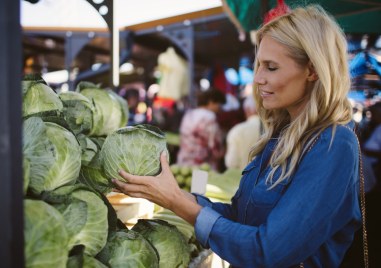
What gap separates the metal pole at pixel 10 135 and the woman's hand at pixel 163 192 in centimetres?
76

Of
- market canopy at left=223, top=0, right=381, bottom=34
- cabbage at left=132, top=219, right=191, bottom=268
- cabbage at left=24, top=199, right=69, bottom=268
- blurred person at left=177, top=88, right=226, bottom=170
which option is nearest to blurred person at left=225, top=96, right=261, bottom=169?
blurred person at left=177, top=88, right=226, bottom=170

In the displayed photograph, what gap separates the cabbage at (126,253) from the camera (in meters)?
1.61

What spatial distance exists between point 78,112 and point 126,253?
775 mm

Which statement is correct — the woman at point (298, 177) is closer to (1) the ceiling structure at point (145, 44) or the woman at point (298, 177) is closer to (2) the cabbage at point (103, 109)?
(2) the cabbage at point (103, 109)

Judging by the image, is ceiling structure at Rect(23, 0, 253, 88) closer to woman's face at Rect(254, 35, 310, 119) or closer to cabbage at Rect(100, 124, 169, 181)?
woman's face at Rect(254, 35, 310, 119)

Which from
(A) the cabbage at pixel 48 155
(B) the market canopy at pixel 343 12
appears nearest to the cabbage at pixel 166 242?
(A) the cabbage at pixel 48 155

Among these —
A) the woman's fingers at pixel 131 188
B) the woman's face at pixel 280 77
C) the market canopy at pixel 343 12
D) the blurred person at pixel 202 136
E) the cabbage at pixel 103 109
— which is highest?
the market canopy at pixel 343 12

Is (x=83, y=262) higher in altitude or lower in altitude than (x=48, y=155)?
lower

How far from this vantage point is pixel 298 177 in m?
1.47

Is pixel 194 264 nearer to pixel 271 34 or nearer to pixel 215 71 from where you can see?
pixel 271 34

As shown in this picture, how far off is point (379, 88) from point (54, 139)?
16.7 ft

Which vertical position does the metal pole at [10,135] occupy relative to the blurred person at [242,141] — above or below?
above

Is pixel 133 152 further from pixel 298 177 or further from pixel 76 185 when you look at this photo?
pixel 298 177

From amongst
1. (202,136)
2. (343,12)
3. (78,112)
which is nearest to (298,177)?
(78,112)
